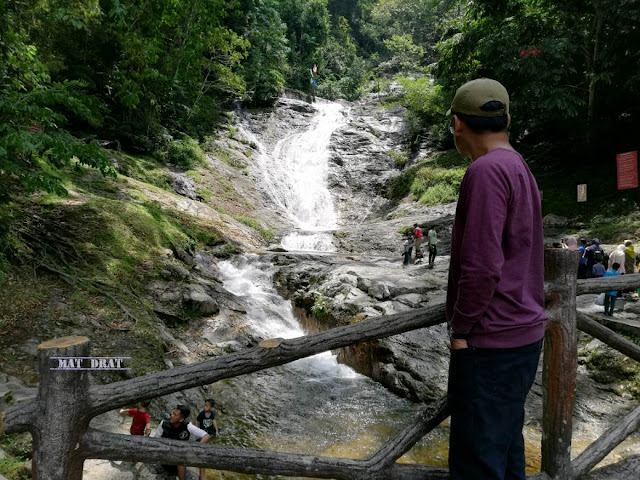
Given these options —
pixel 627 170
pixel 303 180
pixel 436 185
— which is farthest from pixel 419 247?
pixel 303 180

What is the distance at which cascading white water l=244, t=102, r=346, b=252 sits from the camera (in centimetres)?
2053

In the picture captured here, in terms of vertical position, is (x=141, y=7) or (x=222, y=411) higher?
(x=141, y=7)

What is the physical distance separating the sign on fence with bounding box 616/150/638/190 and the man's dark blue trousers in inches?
592

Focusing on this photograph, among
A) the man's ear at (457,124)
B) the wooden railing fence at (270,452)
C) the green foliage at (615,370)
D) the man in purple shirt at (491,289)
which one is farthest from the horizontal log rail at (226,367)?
the green foliage at (615,370)

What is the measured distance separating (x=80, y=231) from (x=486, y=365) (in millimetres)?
8243

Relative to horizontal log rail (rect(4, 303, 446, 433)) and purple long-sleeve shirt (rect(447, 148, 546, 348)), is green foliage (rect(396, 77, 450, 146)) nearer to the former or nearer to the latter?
horizontal log rail (rect(4, 303, 446, 433))

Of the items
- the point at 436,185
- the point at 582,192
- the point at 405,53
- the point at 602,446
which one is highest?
the point at 405,53

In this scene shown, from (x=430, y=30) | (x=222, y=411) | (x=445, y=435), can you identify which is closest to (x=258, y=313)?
(x=222, y=411)

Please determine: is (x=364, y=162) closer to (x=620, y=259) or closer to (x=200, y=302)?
(x=620, y=259)

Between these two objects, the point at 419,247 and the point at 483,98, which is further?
the point at 419,247

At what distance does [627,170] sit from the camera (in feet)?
44.1

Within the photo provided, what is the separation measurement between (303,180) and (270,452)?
22.6m

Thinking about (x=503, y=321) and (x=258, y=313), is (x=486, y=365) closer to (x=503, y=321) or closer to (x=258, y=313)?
(x=503, y=321)

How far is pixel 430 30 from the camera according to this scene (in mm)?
50156
